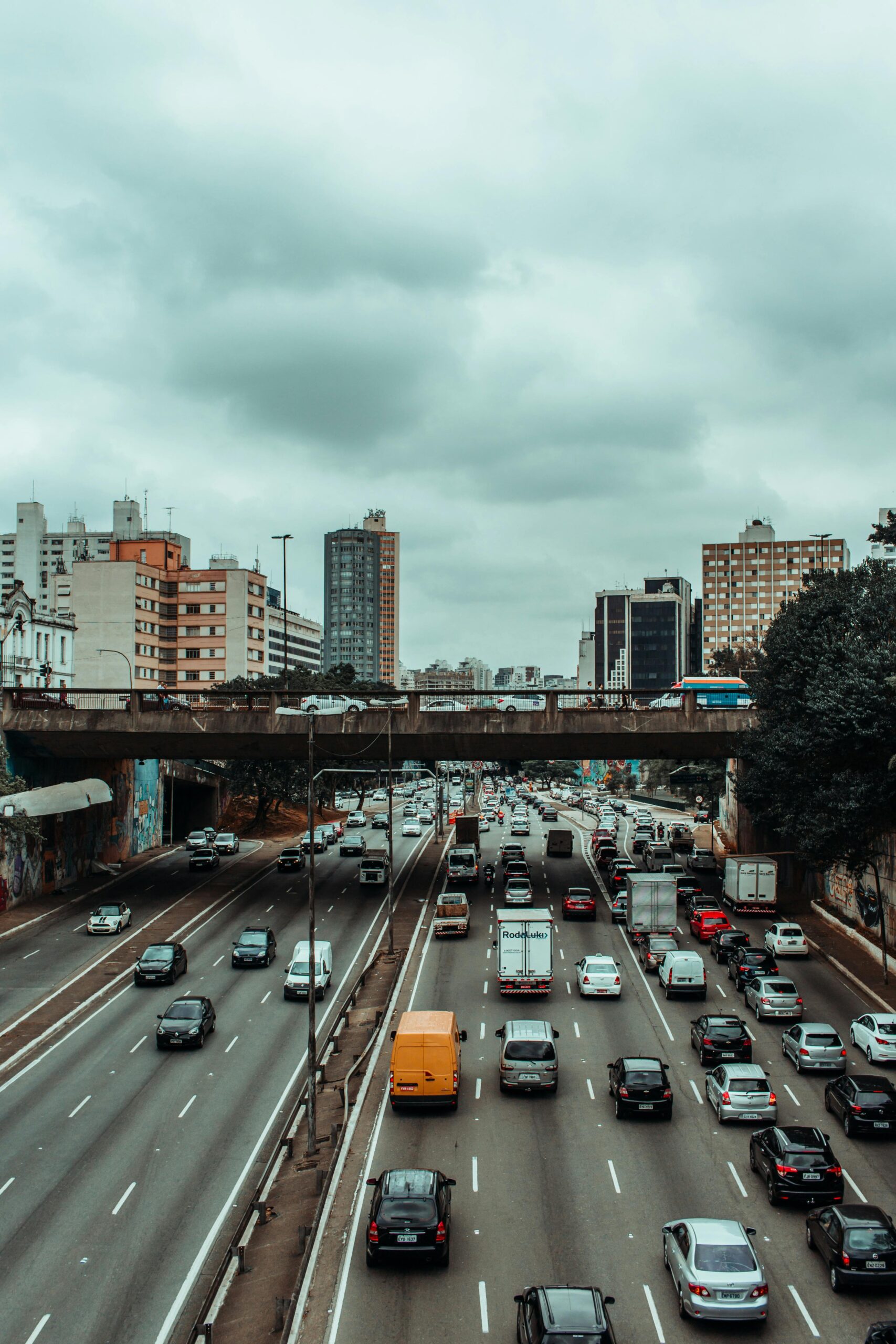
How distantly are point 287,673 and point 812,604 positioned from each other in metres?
71.4

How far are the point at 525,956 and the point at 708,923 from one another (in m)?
15.8

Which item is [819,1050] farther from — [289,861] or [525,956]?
[289,861]

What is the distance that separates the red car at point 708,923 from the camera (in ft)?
174

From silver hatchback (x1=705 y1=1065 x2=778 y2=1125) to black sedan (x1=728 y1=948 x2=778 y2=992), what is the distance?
13.5m

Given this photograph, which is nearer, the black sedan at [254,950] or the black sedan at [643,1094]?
the black sedan at [643,1094]

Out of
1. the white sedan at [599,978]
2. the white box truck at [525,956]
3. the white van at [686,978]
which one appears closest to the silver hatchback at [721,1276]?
the white box truck at [525,956]

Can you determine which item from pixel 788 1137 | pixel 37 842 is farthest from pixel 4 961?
pixel 788 1137

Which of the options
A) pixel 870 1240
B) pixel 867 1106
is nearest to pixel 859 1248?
pixel 870 1240

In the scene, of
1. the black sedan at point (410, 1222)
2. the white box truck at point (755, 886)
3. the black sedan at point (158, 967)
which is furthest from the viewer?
the white box truck at point (755, 886)

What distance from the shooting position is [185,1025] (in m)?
36.9

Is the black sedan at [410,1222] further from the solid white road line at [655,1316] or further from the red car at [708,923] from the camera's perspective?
the red car at [708,923]

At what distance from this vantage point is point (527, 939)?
4084 centimetres

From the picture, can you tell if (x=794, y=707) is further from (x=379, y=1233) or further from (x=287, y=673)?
A: (x=287, y=673)

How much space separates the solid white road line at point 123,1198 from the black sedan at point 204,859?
158 feet
